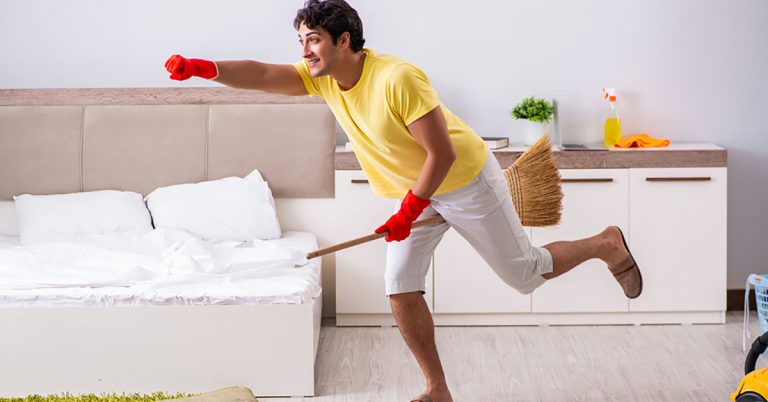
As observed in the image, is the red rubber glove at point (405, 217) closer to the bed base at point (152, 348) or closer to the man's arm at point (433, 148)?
the man's arm at point (433, 148)

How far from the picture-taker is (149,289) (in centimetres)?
316

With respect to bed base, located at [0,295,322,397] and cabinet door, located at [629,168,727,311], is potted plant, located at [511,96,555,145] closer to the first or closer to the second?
cabinet door, located at [629,168,727,311]

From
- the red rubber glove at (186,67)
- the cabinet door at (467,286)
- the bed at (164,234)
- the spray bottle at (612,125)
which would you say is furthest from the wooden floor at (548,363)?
the red rubber glove at (186,67)

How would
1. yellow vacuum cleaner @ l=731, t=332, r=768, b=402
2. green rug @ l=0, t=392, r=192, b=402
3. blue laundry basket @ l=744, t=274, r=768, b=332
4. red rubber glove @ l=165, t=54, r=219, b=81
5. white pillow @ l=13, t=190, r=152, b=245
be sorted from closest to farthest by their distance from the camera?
yellow vacuum cleaner @ l=731, t=332, r=768, b=402, red rubber glove @ l=165, t=54, r=219, b=81, green rug @ l=0, t=392, r=192, b=402, blue laundry basket @ l=744, t=274, r=768, b=332, white pillow @ l=13, t=190, r=152, b=245

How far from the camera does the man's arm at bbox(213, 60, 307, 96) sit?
2.72 metres

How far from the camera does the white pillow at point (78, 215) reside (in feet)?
12.8

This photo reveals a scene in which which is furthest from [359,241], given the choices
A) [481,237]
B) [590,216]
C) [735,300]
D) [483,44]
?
[735,300]

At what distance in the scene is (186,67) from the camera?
2.58 m

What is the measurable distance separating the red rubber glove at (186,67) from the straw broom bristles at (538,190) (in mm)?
1165

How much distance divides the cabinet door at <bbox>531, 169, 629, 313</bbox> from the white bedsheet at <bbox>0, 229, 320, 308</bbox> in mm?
1031

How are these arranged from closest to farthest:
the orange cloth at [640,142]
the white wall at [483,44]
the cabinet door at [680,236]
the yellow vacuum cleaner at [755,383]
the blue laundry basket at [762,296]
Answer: the yellow vacuum cleaner at [755,383]
the blue laundry basket at [762,296]
the cabinet door at [680,236]
the orange cloth at [640,142]
the white wall at [483,44]

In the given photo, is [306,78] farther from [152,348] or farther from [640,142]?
[640,142]

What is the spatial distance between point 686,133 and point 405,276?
1951mm

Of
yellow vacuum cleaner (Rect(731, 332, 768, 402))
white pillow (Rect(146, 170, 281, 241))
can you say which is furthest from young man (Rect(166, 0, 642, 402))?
white pillow (Rect(146, 170, 281, 241))
